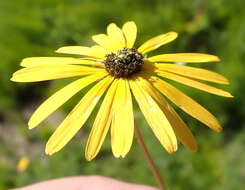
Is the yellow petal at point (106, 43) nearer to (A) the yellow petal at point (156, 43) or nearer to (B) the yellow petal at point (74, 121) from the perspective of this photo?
(A) the yellow petal at point (156, 43)

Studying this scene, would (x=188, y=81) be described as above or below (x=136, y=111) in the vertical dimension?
A: below

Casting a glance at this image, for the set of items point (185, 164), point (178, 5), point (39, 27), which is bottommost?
point (185, 164)

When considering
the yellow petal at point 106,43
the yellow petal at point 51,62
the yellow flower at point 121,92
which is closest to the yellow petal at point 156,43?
the yellow flower at point 121,92

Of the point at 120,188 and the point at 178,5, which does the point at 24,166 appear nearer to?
the point at 120,188

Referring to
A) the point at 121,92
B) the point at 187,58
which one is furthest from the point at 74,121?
the point at 187,58

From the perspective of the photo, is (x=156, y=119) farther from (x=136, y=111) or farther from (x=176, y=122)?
(x=136, y=111)

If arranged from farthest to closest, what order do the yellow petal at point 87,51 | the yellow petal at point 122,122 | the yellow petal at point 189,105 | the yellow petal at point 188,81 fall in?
the yellow petal at point 87,51 < the yellow petal at point 188,81 < the yellow petal at point 189,105 < the yellow petal at point 122,122

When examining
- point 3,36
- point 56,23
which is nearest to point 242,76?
point 56,23
